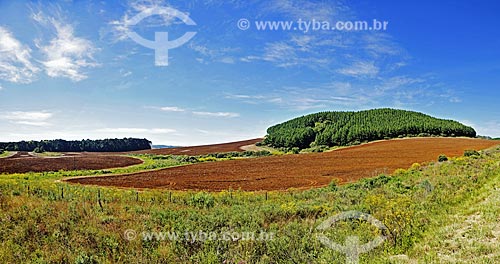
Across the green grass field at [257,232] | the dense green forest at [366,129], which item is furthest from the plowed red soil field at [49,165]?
the dense green forest at [366,129]

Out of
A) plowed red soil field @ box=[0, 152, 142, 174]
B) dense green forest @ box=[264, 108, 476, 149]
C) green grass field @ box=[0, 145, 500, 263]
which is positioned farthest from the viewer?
dense green forest @ box=[264, 108, 476, 149]

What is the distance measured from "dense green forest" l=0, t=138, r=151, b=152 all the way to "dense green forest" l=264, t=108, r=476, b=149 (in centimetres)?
4113

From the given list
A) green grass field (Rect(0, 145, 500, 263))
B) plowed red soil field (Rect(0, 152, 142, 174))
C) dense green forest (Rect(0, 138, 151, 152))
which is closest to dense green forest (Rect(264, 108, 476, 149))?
dense green forest (Rect(0, 138, 151, 152))

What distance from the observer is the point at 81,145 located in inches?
3595

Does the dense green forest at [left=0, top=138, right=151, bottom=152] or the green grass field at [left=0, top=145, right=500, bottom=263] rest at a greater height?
the dense green forest at [left=0, top=138, right=151, bottom=152]

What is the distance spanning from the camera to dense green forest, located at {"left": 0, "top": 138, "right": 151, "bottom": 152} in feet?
257

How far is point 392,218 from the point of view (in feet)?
27.9

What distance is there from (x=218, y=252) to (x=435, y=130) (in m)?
92.3

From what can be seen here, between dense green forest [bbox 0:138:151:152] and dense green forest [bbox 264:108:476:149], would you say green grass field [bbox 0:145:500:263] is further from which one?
dense green forest [bbox 0:138:151:152]

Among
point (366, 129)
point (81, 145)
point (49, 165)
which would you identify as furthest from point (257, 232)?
point (81, 145)

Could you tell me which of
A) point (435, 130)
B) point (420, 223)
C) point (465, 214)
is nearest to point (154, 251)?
point (420, 223)

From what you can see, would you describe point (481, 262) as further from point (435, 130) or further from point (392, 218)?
point (435, 130)

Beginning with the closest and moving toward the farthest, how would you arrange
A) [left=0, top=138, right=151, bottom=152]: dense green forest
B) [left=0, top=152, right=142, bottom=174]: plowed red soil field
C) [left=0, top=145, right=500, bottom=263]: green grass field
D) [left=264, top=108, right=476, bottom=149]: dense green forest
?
[left=0, top=145, right=500, bottom=263]: green grass field
[left=0, top=152, right=142, bottom=174]: plowed red soil field
[left=0, top=138, right=151, bottom=152]: dense green forest
[left=264, top=108, right=476, bottom=149]: dense green forest

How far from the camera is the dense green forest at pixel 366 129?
85.4 meters
